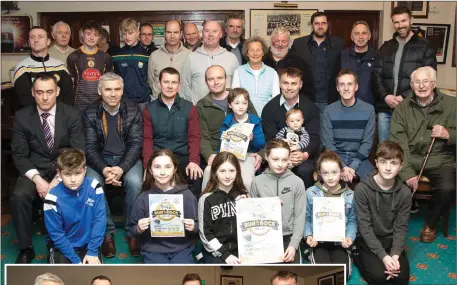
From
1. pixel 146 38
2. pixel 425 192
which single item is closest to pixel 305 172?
pixel 425 192

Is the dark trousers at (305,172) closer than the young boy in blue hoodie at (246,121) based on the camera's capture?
No

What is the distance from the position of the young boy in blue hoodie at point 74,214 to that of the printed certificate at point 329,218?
1300 millimetres

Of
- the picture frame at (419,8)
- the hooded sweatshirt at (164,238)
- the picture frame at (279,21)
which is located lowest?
the hooded sweatshirt at (164,238)

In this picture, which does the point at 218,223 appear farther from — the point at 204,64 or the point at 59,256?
the point at 204,64

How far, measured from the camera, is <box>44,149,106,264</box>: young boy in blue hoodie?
9.37 ft

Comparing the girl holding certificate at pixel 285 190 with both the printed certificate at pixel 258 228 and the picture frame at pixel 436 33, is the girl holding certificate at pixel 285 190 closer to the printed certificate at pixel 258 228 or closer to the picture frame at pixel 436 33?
the printed certificate at pixel 258 228

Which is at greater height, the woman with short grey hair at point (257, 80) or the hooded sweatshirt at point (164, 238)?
the woman with short grey hair at point (257, 80)

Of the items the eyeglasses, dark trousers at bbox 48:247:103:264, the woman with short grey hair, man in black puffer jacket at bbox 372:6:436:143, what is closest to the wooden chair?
man in black puffer jacket at bbox 372:6:436:143

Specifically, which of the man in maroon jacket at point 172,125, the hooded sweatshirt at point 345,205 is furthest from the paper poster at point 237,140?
the hooded sweatshirt at point 345,205

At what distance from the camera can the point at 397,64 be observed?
4.10 m

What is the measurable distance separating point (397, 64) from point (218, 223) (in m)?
2.21

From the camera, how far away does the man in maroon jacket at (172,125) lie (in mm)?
3592

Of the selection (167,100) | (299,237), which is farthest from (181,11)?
(299,237)

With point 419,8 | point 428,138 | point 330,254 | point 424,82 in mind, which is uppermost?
point 419,8
